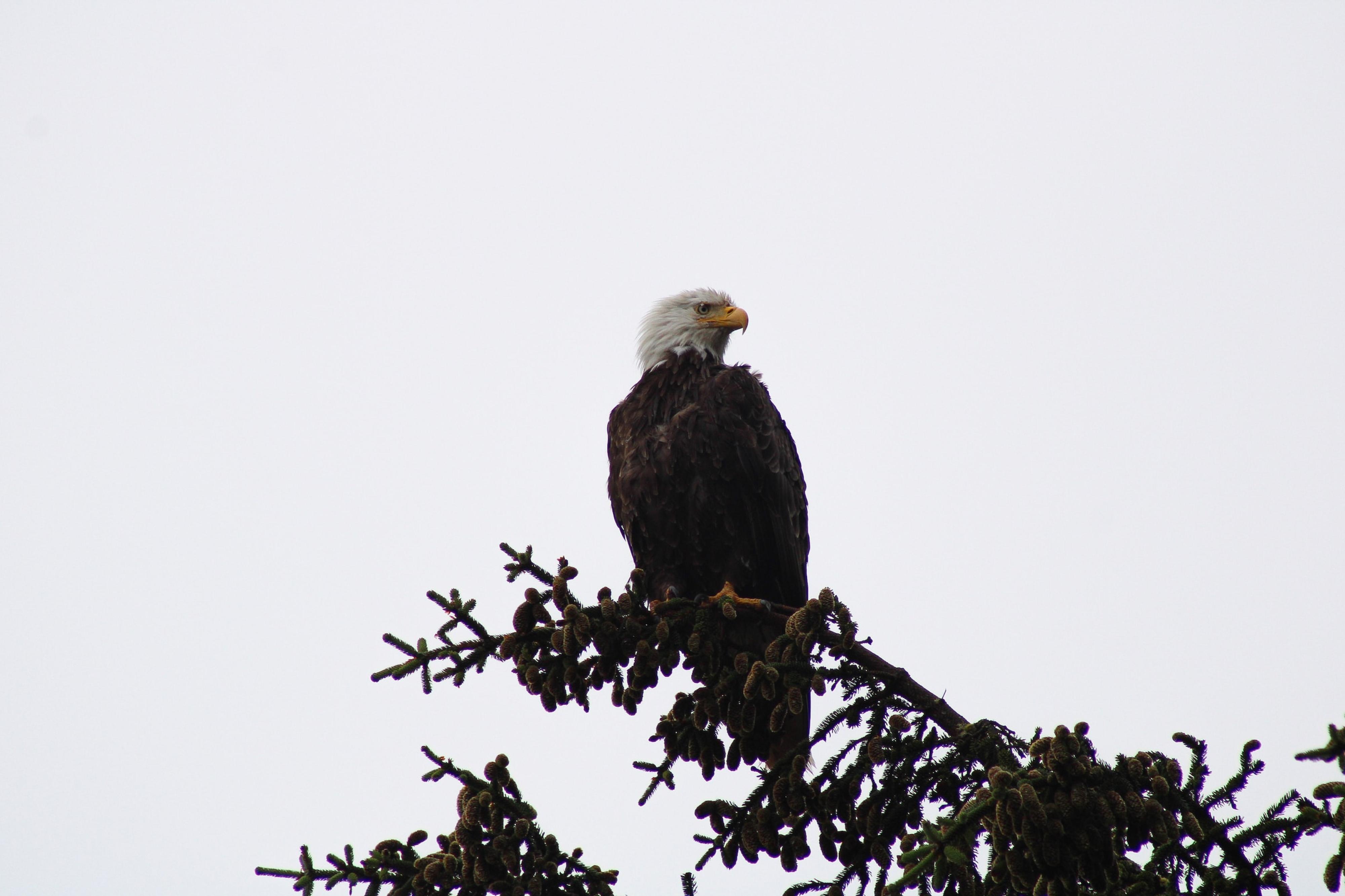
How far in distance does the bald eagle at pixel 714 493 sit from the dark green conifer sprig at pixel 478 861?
2003 millimetres

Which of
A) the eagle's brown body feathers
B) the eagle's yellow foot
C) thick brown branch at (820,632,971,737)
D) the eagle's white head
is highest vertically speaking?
the eagle's white head

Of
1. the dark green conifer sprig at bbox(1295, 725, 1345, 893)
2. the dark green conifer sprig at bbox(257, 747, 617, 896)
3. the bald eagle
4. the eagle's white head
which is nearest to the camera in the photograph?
the dark green conifer sprig at bbox(1295, 725, 1345, 893)

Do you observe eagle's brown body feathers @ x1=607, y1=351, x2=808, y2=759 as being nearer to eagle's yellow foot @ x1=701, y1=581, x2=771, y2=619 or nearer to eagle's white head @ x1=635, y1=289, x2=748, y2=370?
eagle's yellow foot @ x1=701, y1=581, x2=771, y2=619

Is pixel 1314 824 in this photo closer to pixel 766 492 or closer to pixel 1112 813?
pixel 1112 813

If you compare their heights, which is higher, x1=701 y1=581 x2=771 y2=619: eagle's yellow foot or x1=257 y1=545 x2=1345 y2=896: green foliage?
x1=701 y1=581 x2=771 y2=619: eagle's yellow foot

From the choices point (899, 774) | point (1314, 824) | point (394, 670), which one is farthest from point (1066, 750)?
point (394, 670)

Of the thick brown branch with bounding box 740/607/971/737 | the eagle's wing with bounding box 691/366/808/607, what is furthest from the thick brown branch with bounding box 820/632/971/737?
the eagle's wing with bounding box 691/366/808/607

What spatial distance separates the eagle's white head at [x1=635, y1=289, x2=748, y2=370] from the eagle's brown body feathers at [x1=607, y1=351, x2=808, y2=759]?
2.21 ft

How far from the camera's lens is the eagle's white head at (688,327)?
6.97 metres

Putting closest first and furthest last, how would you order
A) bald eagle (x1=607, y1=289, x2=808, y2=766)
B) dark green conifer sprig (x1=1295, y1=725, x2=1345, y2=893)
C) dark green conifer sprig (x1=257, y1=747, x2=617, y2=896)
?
dark green conifer sprig (x1=1295, y1=725, x2=1345, y2=893)
dark green conifer sprig (x1=257, y1=747, x2=617, y2=896)
bald eagle (x1=607, y1=289, x2=808, y2=766)

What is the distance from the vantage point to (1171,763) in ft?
9.70

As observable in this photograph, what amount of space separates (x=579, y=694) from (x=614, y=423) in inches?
102

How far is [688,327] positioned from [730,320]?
29 cm

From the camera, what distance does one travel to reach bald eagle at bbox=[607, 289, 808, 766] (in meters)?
5.83
